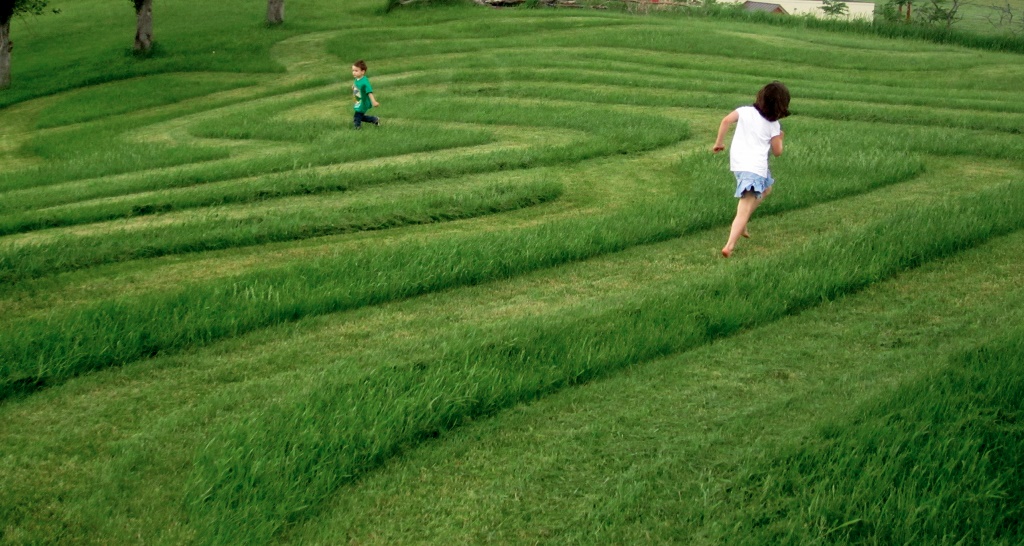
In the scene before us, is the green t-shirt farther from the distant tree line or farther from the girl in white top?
the distant tree line

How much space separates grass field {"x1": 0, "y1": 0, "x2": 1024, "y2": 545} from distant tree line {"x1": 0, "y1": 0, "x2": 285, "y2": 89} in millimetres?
10442

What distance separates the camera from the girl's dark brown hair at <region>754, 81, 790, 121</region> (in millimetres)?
7637

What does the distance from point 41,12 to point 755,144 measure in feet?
74.9

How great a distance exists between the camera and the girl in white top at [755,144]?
25.1ft

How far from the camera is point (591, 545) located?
12.3 feet

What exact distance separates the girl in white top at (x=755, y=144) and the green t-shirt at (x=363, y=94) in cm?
724

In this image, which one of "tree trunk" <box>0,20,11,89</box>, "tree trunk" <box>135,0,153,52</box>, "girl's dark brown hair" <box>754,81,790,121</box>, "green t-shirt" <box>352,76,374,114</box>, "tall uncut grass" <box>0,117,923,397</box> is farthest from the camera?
"tree trunk" <box>135,0,153,52</box>

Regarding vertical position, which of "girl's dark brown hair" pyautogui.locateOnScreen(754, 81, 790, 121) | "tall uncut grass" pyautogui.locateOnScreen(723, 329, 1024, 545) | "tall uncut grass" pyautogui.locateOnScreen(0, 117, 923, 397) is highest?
"girl's dark brown hair" pyautogui.locateOnScreen(754, 81, 790, 121)

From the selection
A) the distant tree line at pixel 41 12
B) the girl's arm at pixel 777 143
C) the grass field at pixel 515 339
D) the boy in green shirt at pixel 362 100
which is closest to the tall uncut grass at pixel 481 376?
the grass field at pixel 515 339

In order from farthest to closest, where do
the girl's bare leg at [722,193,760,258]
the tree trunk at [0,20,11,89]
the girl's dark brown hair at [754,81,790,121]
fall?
the tree trunk at [0,20,11,89], the girl's dark brown hair at [754,81,790,121], the girl's bare leg at [722,193,760,258]

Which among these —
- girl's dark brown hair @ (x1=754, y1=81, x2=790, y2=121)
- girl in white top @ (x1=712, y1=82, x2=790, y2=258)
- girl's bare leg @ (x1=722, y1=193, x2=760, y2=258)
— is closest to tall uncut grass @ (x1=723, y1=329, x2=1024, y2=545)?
girl's bare leg @ (x1=722, y1=193, x2=760, y2=258)

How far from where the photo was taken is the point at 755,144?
25.7 feet

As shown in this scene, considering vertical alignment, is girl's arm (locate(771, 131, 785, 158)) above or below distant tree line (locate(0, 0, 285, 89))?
below

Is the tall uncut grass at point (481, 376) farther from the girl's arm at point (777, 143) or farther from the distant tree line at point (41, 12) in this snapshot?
the distant tree line at point (41, 12)
